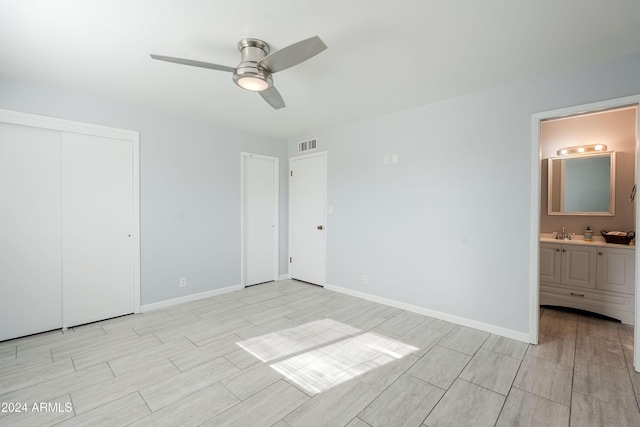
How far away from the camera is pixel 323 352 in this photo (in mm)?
2500

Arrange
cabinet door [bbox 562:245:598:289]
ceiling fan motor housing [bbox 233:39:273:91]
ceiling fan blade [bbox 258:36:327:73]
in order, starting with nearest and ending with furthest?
1. ceiling fan blade [bbox 258:36:327:73]
2. ceiling fan motor housing [bbox 233:39:273:91]
3. cabinet door [bbox 562:245:598:289]

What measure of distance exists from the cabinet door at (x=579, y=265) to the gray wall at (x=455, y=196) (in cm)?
133

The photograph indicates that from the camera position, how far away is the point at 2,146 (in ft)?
8.67

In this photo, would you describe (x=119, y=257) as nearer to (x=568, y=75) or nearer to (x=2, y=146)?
(x=2, y=146)

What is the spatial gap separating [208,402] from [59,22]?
2.73m

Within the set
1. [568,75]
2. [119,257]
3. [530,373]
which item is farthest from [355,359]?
[568,75]

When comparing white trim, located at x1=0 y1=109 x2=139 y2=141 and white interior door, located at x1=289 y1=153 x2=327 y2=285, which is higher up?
white trim, located at x1=0 y1=109 x2=139 y2=141

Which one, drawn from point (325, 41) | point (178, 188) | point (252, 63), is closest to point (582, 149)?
point (325, 41)

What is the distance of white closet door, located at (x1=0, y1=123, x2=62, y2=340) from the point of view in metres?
2.67

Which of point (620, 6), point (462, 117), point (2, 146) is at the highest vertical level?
point (620, 6)

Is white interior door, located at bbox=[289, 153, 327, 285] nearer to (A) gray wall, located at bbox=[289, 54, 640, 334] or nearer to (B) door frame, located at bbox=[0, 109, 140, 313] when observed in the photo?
(A) gray wall, located at bbox=[289, 54, 640, 334]

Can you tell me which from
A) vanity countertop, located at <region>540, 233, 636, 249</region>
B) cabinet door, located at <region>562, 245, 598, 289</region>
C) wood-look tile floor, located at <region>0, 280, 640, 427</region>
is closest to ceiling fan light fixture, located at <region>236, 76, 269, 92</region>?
wood-look tile floor, located at <region>0, 280, 640, 427</region>

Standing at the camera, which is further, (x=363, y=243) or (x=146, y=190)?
(x=363, y=243)

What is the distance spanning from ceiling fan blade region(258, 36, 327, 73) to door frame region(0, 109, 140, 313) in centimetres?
229
